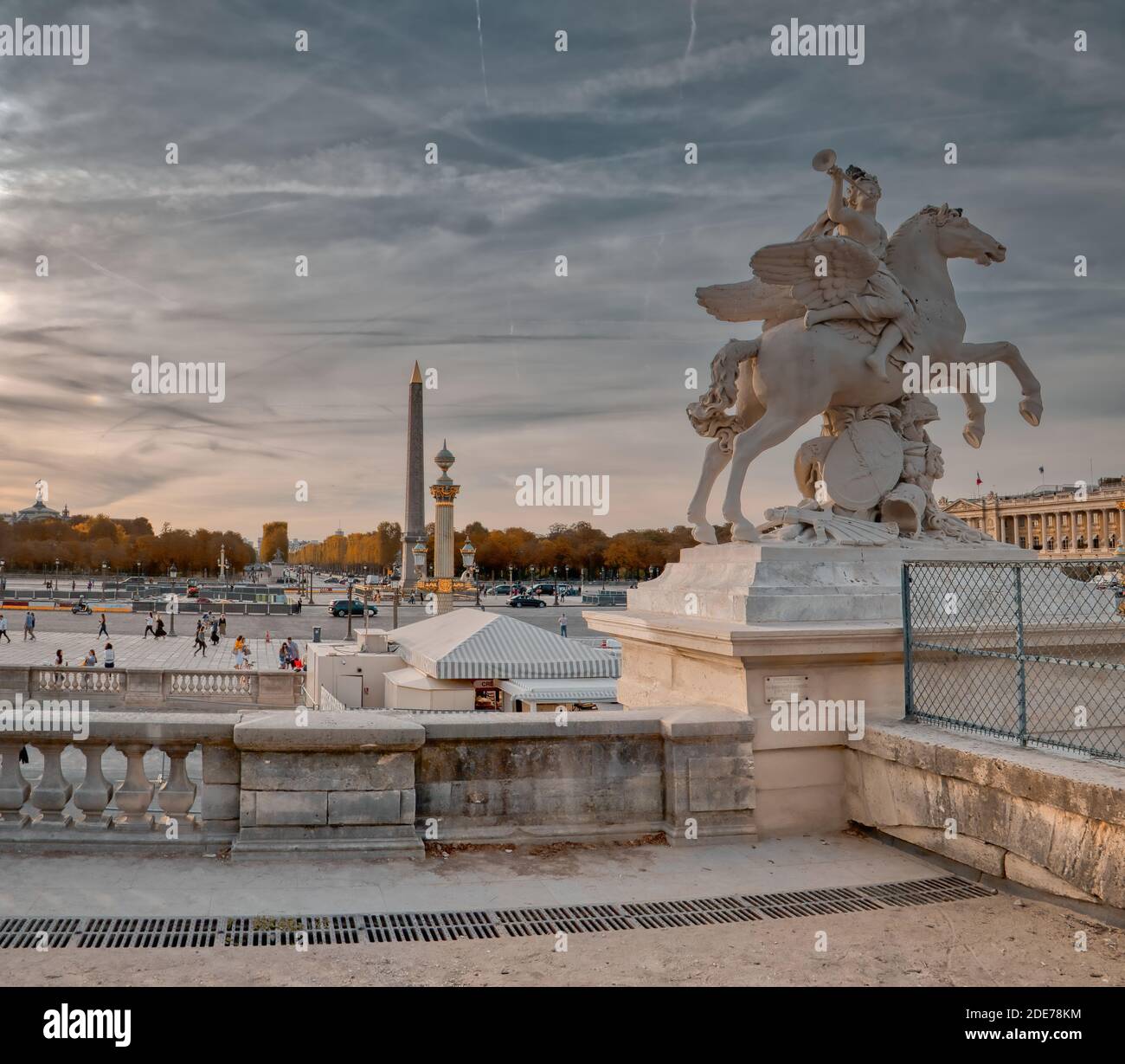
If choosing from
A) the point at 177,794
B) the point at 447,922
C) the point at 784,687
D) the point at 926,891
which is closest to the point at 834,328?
the point at 784,687

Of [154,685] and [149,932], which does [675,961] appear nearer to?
[149,932]

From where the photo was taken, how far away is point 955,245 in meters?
7.78

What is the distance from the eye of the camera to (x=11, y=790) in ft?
17.5

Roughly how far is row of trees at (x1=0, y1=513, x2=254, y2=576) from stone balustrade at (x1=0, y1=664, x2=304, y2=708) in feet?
421

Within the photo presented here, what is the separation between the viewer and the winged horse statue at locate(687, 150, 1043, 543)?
23.1 feet

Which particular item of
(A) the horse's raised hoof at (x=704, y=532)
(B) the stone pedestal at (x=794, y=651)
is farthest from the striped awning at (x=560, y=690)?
(B) the stone pedestal at (x=794, y=651)

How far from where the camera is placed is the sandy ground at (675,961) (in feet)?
12.6

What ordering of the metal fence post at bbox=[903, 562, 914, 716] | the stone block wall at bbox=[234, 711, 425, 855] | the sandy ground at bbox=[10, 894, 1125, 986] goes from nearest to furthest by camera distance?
the sandy ground at bbox=[10, 894, 1125, 986], the stone block wall at bbox=[234, 711, 425, 855], the metal fence post at bbox=[903, 562, 914, 716]

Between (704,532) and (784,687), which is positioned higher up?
(704,532)

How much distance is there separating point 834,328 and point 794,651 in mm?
2614

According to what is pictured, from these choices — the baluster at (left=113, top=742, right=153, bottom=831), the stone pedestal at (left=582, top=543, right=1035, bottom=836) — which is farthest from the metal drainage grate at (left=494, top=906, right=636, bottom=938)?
the baluster at (left=113, top=742, right=153, bottom=831)

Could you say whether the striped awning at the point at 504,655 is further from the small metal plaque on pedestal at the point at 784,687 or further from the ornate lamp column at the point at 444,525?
the ornate lamp column at the point at 444,525

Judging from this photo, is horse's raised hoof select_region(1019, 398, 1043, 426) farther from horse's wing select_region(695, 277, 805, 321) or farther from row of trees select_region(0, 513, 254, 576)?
row of trees select_region(0, 513, 254, 576)

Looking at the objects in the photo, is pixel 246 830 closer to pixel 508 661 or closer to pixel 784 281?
pixel 784 281
